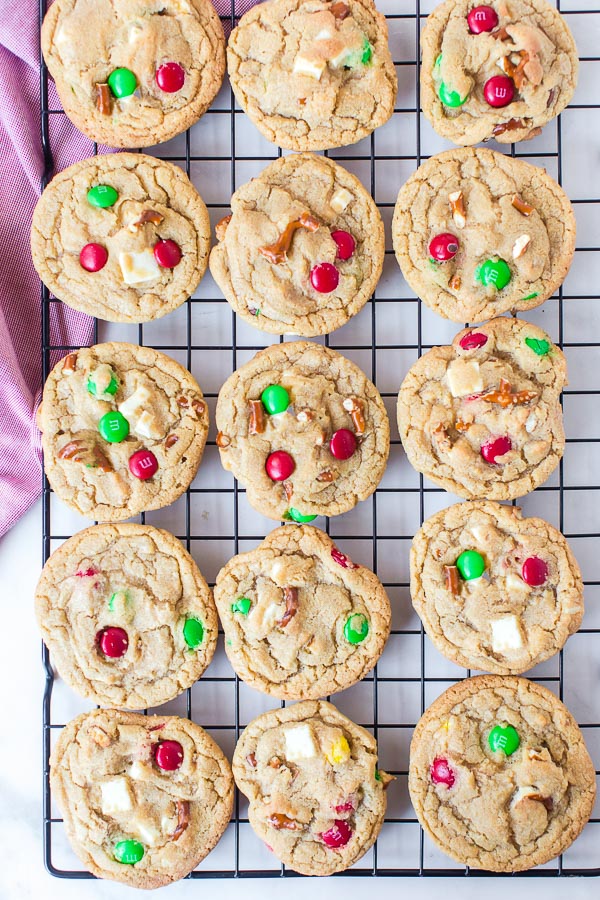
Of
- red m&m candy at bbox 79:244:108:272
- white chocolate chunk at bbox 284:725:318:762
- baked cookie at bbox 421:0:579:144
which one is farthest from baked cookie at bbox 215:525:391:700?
baked cookie at bbox 421:0:579:144

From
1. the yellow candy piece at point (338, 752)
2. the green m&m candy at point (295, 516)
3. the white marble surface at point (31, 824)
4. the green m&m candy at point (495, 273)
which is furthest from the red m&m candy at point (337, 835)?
the green m&m candy at point (495, 273)

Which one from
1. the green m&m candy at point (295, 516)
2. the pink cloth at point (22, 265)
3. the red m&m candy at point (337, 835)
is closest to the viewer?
the red m&m candy at point (337, 835)

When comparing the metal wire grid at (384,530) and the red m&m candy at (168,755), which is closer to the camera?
the red m&m candy at (168,755)

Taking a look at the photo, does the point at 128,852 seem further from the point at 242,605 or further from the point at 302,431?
the point at 302,431

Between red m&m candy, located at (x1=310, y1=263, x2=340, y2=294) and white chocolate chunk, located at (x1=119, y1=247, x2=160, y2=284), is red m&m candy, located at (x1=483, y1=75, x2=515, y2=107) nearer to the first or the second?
red m&m candy, located at (x1=310, y1=263, x2=340, y2=294)

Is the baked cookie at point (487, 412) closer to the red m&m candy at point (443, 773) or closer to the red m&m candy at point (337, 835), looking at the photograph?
the red m&m candy at point (443, 773)

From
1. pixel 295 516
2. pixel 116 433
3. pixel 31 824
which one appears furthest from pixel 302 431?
pixel 31 824

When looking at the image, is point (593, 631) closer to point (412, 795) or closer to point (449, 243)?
point (412, 795)
